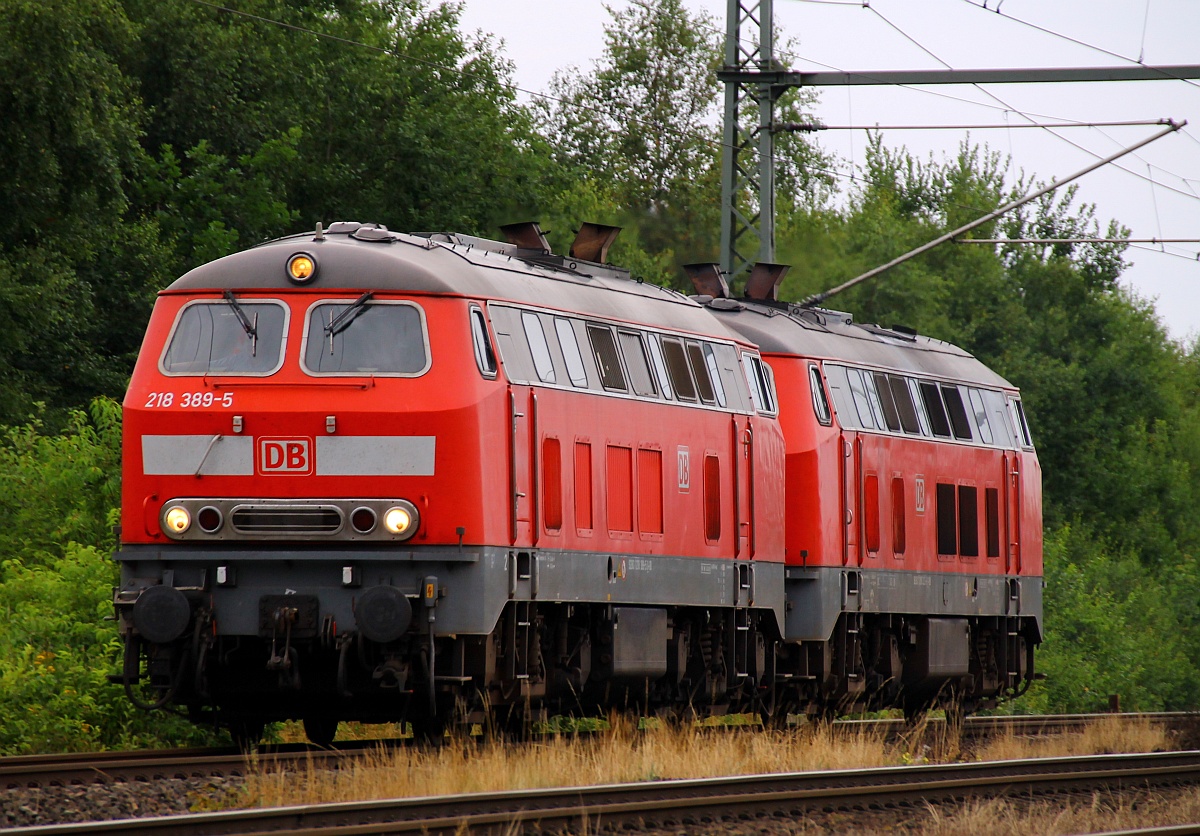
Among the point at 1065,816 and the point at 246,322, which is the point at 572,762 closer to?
the point at 1065,816

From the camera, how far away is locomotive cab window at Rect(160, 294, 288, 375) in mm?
13539

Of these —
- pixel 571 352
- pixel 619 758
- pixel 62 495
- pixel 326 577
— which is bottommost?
pixel 619 758

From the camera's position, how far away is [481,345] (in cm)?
1373

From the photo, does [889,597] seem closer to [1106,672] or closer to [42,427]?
[42,427]

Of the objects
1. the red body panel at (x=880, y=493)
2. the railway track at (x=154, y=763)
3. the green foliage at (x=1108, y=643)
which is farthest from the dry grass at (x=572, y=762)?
the green foliage at (x=1108, y=643)

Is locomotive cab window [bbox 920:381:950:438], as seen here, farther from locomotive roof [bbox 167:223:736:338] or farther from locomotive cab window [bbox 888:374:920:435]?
locomotive roof [bbox 167:223:736:338]

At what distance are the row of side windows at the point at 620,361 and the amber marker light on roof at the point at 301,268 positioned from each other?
1.24 metres

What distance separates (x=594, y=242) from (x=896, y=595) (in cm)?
595

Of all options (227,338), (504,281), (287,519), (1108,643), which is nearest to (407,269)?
(504,281)

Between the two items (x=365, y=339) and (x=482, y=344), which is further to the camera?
(x=482, y=344)

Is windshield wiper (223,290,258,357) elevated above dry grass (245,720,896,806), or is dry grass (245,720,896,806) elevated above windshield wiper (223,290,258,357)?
windshield wiper (223,290,258,357)

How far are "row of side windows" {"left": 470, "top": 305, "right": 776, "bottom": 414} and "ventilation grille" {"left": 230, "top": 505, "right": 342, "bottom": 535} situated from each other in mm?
1569

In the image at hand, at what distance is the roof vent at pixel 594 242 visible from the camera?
706 inches

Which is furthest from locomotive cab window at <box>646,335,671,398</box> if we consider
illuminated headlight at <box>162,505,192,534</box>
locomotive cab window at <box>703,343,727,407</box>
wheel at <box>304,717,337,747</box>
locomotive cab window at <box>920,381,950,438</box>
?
locomotive cab window at <box>920,381,950,438</box>
